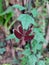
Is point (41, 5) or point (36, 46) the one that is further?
point (41, 5)

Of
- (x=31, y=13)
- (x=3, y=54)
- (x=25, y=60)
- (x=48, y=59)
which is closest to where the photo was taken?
(x=31, y=13)

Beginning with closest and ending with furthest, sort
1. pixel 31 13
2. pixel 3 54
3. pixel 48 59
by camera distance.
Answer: pixel 31 13, pixel 48 59, pixel 3 54

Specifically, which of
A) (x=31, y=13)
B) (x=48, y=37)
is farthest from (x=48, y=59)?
(x=31, y=13)

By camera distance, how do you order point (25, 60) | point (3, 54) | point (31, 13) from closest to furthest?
point (31, 13)
point (25, 60)
point (3, 54)

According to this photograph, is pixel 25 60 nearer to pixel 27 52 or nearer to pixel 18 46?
pixel 27 52

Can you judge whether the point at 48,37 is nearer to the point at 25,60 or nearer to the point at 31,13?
the point at 25,60

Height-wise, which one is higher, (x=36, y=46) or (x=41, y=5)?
(x=41, y=5)

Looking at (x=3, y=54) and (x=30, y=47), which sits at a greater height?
(x=30, y=47)

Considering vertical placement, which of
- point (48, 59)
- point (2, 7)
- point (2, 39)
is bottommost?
point (48, 59)

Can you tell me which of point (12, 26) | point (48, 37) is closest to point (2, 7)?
point (12, 26)
